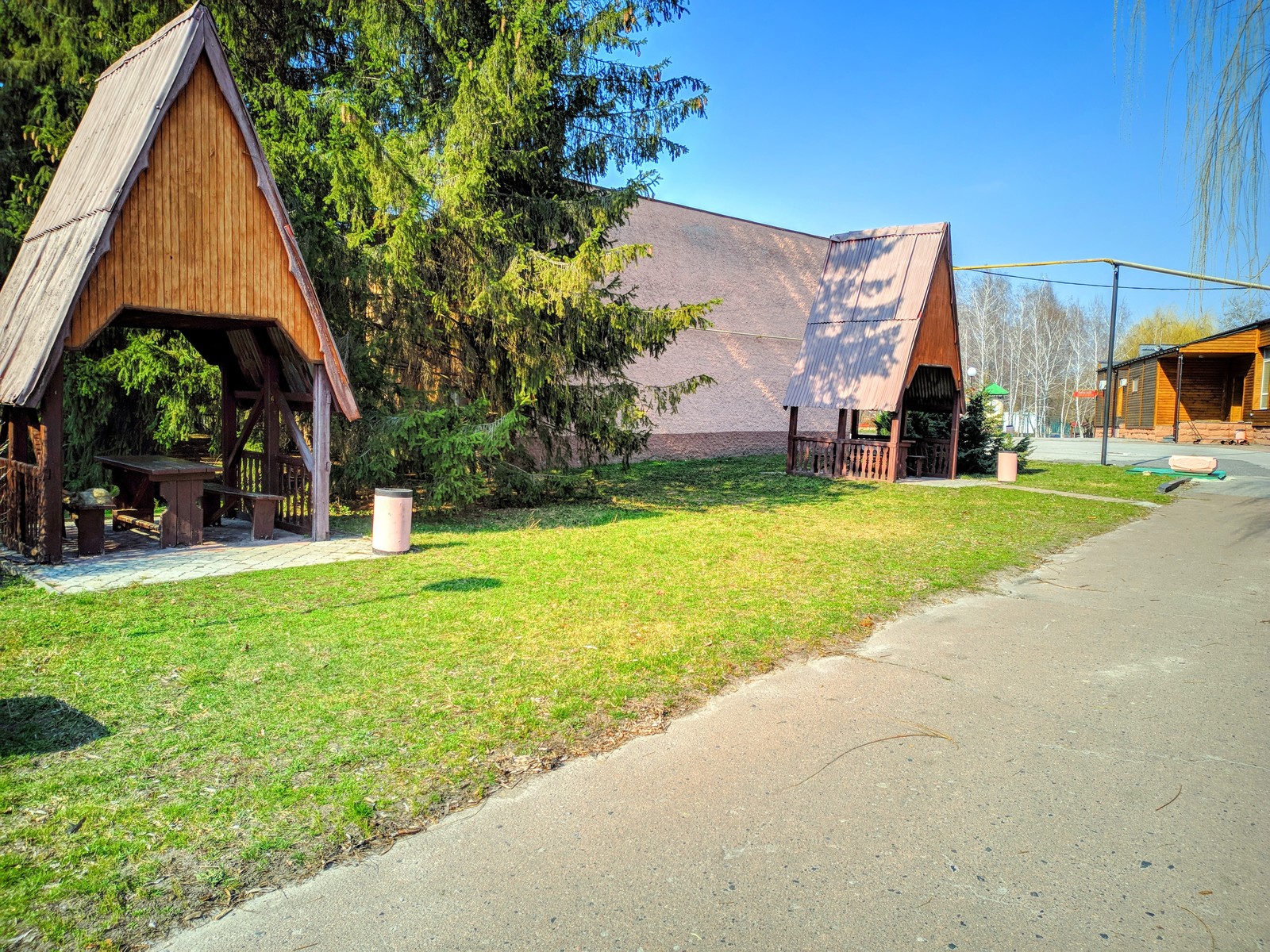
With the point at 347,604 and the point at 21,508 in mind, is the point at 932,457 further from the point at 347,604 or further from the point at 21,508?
the point at 21,508

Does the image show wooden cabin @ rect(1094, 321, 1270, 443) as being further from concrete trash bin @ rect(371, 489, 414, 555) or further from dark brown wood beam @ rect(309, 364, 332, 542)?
dark brown wood beam @ rect(309, 364, 332, 542)

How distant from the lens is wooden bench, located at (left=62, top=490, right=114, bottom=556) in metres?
9.48

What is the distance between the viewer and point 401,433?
1251 cm

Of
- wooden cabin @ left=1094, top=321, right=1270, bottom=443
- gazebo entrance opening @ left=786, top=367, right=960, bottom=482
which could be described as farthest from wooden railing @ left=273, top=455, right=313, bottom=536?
wooden cabin @ left=1094, top=321, right=1270, bottom=443

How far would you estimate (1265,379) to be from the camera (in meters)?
36.2

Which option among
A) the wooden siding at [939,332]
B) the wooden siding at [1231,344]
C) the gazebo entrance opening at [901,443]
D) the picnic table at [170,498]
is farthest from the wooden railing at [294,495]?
the wooden siding at [1231,344]

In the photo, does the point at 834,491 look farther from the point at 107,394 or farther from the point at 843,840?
the point at 843,840

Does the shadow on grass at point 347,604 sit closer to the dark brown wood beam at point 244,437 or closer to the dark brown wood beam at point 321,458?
the dark brown wood beam at point 321,458

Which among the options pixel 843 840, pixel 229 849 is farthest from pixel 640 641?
pixel 229 849

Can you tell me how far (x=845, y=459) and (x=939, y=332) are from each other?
12.9 ft

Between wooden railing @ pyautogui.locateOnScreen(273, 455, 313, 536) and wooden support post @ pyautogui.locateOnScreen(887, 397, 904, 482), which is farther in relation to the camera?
wooden support post @ pyautogui.locateOnScreen(887, 397, 904, 482)

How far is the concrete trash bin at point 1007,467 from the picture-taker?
2200 cm

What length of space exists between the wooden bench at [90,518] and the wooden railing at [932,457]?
1964cm

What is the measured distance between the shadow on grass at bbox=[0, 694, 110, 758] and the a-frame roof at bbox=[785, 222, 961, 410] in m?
17.8
